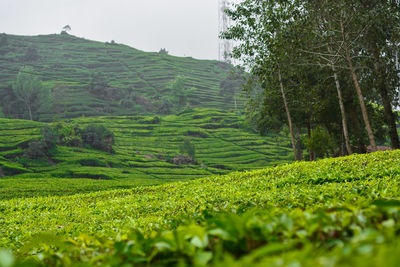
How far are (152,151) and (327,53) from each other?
33.9 metres

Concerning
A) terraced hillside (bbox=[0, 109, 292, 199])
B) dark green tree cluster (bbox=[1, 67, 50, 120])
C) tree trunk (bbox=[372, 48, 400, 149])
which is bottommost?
terraced hillside (bbox=[0, 109, 292, 199])

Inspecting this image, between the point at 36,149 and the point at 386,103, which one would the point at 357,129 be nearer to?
the point at 386,103

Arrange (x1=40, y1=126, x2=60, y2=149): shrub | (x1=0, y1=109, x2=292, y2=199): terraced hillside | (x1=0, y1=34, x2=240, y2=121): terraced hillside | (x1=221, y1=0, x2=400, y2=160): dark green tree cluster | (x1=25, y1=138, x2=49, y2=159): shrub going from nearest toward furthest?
(x1=221, y1=0, x2=400, y2=160): dark green tree cluster, (x1=0, y1=109, x2=292, y2=199): terraced hillside, (x1=25, y1=138, x2=49, y2=159): shrub, (x1=40, y1=126, x2=60, y2=149): shrub, (x1=0, y1=34, x2=240, y2=121): terraced hillside

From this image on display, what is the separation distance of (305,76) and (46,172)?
26.9 meters

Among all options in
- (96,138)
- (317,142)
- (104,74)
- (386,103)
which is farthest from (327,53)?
(104,74)

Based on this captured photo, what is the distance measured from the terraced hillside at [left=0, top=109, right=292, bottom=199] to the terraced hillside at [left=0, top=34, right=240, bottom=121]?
1066 cm

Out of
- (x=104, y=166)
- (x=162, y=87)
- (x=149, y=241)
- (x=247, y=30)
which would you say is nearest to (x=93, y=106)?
(x=162, y=87)

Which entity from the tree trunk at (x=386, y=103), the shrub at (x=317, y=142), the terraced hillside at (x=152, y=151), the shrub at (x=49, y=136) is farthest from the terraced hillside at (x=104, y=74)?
the tree trunk at (x=386, y=103)

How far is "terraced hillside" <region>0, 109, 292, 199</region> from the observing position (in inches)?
1334

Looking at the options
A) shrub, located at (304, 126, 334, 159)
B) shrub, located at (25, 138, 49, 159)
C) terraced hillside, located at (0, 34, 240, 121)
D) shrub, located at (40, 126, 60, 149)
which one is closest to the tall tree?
terraced hillside, located at (0, 34, 240, 121)

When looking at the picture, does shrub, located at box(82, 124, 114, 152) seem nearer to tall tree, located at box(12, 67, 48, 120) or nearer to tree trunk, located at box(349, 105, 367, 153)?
tall tree, located at box(12, 67, 48, 120)

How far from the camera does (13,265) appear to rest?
3.13 ft

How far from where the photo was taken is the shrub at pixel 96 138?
4359cm

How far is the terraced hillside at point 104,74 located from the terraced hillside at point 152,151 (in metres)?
10.7
